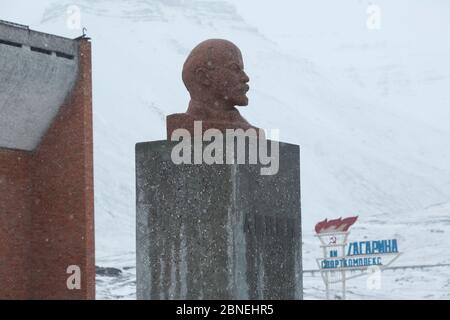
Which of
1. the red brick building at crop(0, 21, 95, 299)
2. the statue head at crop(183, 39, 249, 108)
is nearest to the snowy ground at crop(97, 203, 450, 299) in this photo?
the red brick building at crop(0, 21, 95, 299)

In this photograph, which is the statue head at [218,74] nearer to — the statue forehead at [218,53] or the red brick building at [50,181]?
the statue forehead at [218,53]

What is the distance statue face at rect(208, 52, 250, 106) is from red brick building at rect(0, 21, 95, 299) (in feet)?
42.6

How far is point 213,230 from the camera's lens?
30.7ft

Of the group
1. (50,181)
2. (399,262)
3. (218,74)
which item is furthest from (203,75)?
(399,262)

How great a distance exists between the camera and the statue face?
9.95 m

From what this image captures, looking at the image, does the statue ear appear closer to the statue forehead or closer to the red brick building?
the statue forehead

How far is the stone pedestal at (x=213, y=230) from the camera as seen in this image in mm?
9305

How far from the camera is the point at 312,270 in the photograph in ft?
187

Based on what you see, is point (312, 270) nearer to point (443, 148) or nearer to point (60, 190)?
point (60, 190)

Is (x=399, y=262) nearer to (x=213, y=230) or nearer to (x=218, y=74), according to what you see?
(x=218, y=74)

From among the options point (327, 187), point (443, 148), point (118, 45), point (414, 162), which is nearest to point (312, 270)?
point (327, 187)

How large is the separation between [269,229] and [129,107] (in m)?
83.3

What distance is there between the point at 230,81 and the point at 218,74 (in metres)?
0.12

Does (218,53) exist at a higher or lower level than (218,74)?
higher
